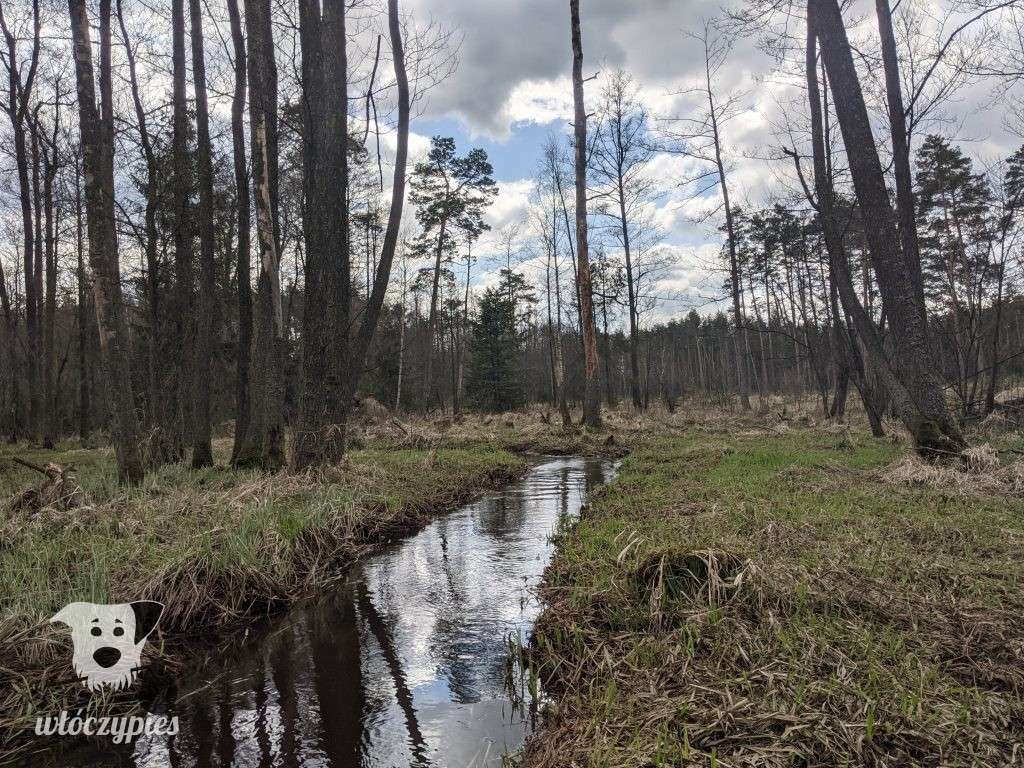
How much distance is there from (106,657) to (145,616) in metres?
0.38

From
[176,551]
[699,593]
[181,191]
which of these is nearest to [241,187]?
[181,191]

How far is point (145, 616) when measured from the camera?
3.26m

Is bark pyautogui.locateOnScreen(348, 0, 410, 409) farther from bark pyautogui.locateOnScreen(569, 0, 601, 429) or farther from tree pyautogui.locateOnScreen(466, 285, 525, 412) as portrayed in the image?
tree pyautogui.locateOnScreen(466, 285, 525, 412)

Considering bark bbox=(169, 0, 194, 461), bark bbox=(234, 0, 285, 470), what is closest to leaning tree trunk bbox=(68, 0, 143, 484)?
bark bbox=(234, 0, 285, 470)

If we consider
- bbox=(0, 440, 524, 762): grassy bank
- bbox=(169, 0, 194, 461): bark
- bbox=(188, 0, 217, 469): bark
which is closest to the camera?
bbox=(0, 440, 524, 762): grassy bank

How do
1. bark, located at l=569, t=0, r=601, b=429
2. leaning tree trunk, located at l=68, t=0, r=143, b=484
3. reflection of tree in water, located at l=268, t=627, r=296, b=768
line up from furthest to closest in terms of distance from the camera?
1. bark, located at l=569, t=0, r=601, b=429
2. leaning tree trunk, located at l=68, t=0, r=143, b=484
3. reflection of tree in water, located at l=268, t=627, r=296, b=768

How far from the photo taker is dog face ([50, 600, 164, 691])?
272 cm

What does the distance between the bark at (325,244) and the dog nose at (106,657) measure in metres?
4.30

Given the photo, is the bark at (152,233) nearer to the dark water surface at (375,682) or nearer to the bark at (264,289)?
the bark at (264,289)

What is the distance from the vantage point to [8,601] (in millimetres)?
3115

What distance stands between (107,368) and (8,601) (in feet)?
13.3

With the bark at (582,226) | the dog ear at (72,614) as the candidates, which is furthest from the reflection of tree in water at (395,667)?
the bark at (582,226)

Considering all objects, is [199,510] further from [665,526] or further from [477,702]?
[665,526]

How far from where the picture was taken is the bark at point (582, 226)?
1437 centimetres
